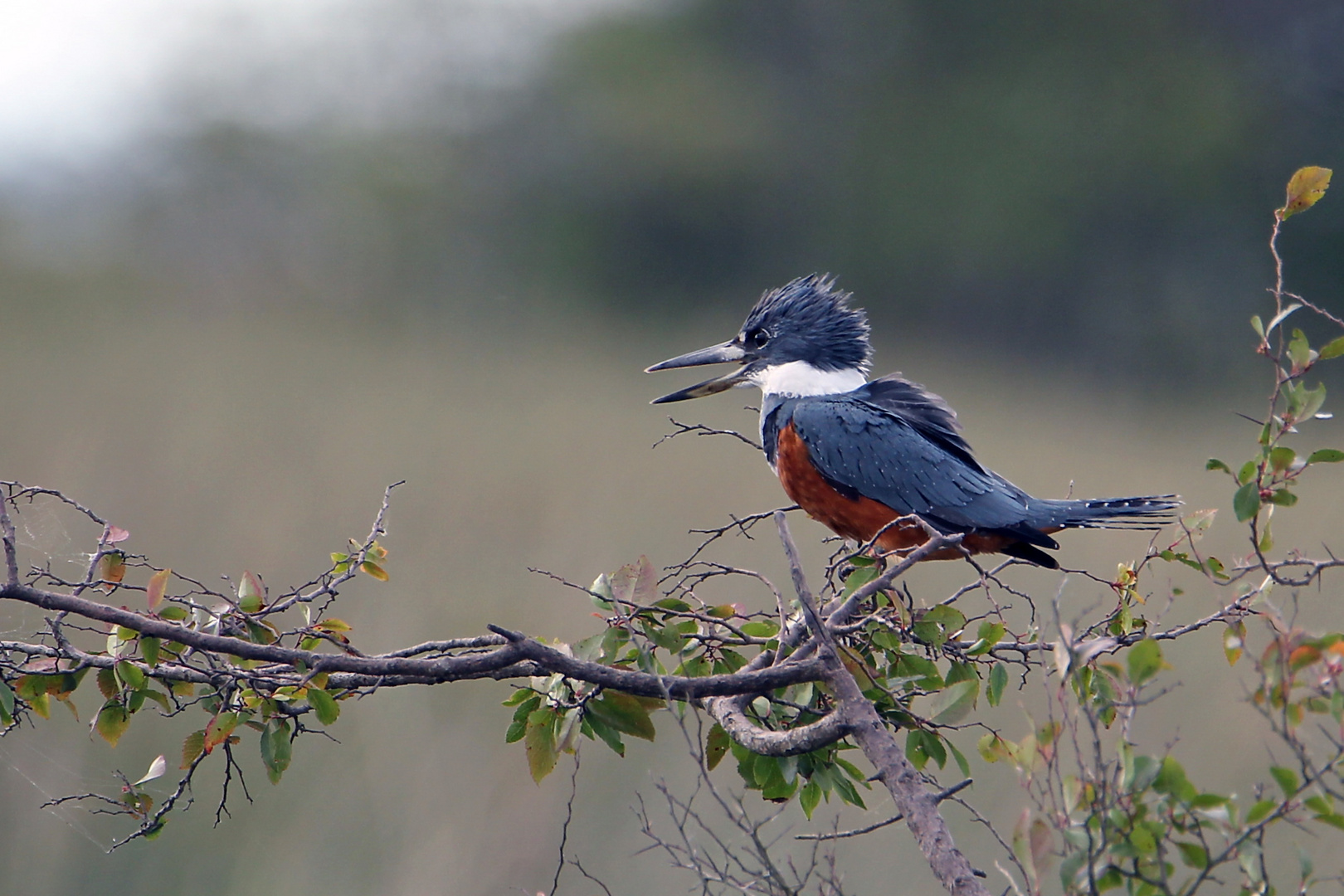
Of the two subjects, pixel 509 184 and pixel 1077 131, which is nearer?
pixel 509 184

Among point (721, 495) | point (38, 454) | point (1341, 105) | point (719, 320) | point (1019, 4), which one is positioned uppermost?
point (1019, 4)

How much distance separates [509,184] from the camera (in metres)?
8.70

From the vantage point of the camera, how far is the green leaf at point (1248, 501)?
866 millimetres

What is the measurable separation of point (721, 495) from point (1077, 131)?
9240 mm

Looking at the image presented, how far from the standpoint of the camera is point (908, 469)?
189 cm

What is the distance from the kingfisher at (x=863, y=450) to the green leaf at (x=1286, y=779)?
1.03m

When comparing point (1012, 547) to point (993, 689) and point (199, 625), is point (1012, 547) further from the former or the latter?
point (199, 625)

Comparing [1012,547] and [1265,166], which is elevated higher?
[1265,166]

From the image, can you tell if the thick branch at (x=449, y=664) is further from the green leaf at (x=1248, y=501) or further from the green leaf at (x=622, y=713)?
the green leaf at (x=1248, y=501)

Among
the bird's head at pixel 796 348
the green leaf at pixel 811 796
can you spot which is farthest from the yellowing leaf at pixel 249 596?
the bird's head at pixel 796 348

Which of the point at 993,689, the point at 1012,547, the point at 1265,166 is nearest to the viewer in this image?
the point at 993,689

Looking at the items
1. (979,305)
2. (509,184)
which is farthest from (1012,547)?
(979,305)

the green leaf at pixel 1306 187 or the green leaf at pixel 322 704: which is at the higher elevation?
the green leaf at pixel 1306 187

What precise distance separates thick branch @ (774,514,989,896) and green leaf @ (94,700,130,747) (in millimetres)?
734
